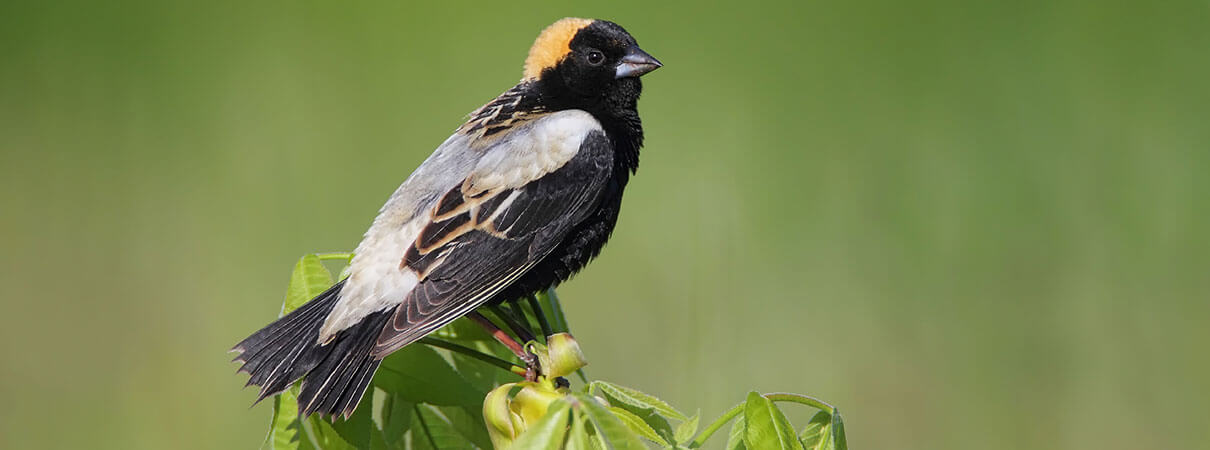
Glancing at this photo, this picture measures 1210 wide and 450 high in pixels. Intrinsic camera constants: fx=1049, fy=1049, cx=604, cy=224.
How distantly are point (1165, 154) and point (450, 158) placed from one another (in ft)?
6.47

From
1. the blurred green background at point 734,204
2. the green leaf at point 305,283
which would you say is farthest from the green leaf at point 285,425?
the blurred green background at point 734,204

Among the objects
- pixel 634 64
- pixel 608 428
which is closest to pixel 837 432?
pixel 608 428

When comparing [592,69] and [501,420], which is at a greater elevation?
[592,69]

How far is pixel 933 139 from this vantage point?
9.04ft

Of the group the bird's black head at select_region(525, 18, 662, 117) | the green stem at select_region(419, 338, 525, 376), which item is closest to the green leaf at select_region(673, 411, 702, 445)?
the green stem at select_region(419, 338, 525, 376)

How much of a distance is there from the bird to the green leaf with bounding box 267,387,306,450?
19 millimetres

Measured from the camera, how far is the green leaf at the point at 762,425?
0.98 metres

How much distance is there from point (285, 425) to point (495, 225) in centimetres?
47

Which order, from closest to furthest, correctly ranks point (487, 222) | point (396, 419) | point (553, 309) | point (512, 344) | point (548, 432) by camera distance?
point (548, 432), point (396, 419), point (512, 344), point (553, 309), point (487, 222)

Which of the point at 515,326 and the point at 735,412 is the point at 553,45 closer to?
the point at 515,326

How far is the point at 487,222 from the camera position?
4.96 ft

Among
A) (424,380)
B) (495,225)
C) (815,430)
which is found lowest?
(815,430)

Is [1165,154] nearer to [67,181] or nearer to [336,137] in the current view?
[336,137]

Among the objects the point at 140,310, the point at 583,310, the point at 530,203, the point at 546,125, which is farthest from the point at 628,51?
the point at 140,310
